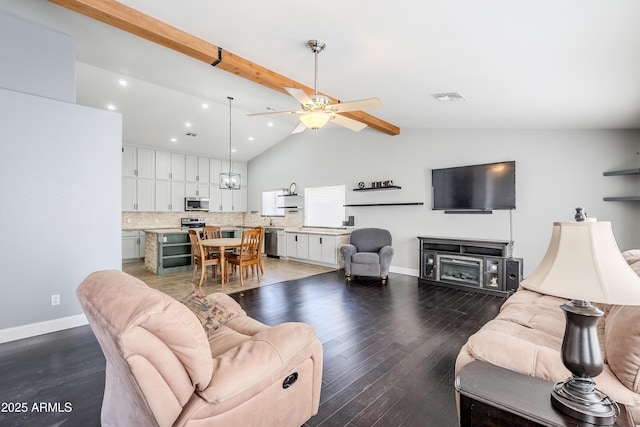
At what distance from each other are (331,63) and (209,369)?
10.5 feet

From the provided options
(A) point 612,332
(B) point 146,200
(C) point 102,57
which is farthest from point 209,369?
(B) point 146,200

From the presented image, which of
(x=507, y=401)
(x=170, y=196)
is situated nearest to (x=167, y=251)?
(x=170, y=196)

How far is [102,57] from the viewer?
13.1ft

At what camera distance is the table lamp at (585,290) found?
98 cm

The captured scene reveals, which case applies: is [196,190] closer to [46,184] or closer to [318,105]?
[46,184]

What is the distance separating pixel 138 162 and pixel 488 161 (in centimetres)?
792

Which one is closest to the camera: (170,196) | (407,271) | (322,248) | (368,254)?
(368,254)

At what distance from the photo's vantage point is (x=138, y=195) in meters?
7.55

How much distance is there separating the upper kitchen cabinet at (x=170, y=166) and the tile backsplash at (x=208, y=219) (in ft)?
3.39

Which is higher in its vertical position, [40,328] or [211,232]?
[211,232]

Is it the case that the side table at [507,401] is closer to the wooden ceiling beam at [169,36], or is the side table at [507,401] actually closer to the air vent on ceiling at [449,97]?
the air vent on ceiling at [449,97]

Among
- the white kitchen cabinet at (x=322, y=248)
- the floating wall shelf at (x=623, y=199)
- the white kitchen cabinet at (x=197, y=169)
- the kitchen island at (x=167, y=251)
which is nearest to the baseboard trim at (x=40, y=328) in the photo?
the kitchen island at (x=167, y=251)

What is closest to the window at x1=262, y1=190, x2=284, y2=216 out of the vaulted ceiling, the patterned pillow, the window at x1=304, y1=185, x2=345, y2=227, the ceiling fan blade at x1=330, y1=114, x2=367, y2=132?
the window at x1=304, y1=185, x2=345, y2=227

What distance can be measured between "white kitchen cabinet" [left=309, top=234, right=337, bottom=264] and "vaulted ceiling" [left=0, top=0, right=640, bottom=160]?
294cm
